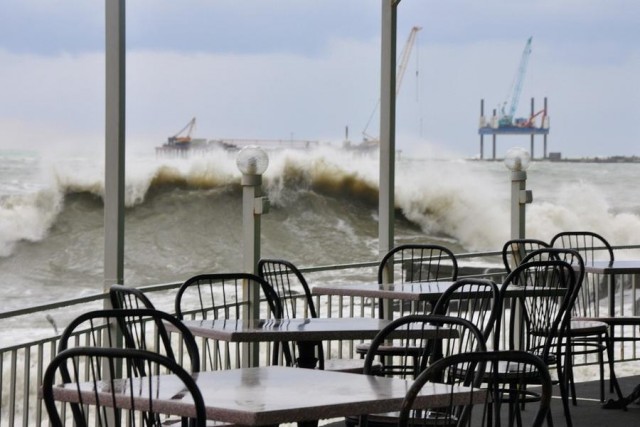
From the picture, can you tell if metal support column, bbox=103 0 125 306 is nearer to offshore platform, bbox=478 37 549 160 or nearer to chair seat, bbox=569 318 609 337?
chair seat, bbox=569 318 609 337

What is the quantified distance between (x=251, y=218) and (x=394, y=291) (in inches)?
32.4

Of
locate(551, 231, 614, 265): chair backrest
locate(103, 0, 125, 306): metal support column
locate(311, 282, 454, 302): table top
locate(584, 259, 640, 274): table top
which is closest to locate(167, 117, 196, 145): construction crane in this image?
locate(551, 231, 614, 265): chair backrest

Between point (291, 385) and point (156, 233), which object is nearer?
point (291, 385)

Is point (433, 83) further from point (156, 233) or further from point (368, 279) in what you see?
point (156, 233)

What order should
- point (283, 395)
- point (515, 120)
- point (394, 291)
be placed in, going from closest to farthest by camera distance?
point (283, 395) → point (394, 291) → point (515, 120)

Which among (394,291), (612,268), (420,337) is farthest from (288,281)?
(612,268)

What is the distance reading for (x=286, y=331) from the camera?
3.62 m

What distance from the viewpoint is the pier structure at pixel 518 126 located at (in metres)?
30.2

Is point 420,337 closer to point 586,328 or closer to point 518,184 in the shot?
point 586,328

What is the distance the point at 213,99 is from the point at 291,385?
28.1 meters

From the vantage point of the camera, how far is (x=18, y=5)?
30.2m

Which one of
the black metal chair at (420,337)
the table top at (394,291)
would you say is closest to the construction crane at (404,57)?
the table top at (394,291)

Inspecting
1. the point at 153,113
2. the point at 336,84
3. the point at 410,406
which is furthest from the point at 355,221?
the point at 410,406

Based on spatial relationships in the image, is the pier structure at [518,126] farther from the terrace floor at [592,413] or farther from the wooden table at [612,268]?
the terrace floor at [592,413]
